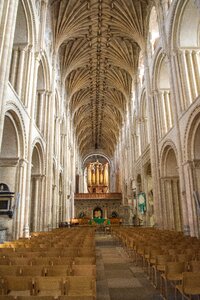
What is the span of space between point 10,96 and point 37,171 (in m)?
6.56

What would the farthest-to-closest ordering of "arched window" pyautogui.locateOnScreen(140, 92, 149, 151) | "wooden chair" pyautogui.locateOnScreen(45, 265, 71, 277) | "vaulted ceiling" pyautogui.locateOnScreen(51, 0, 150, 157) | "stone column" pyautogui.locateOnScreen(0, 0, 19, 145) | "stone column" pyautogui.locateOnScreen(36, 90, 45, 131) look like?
"arched window" pyautogui.locateOnScreen(140, 92, 149, 151) < "vaulted ceiling" pyautogui.locateOnScreen(51, 0, 150, 157) < "stone column" pyautogui.locateOnScreen(36, 90, 45, 131) < "stone column" pyautogui.locateOnScreen(0, 0, 19, 145) < "wooden chair" pyautogui.locateOnScreen(45, 265, 71, 277)

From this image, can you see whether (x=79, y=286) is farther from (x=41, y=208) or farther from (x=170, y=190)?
(x=170, y=190)

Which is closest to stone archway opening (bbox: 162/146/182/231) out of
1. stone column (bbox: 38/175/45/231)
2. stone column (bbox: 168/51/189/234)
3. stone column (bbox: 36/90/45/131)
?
stone column (bbox: 168/51/189/234)

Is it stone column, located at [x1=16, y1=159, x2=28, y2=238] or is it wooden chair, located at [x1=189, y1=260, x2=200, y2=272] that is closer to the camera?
wooden chair, located at [x1=189, y1=260, x2=200, y2=272]

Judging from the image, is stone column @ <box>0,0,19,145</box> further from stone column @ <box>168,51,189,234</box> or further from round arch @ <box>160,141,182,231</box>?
round arch @ <box>160,141,182,231</box>

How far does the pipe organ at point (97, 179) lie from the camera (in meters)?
44.6

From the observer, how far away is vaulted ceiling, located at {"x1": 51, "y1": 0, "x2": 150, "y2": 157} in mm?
19219

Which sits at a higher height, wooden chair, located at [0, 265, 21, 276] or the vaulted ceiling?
the vaulted ceiling

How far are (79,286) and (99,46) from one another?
24640 millimetres

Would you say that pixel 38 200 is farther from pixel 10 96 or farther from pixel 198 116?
pixel 198 116

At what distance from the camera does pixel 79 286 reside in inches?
118

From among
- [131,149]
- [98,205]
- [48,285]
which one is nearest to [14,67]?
[48,285]

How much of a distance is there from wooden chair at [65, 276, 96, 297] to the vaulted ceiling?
769 inches

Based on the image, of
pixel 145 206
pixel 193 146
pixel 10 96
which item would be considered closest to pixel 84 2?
pixel 10 96
